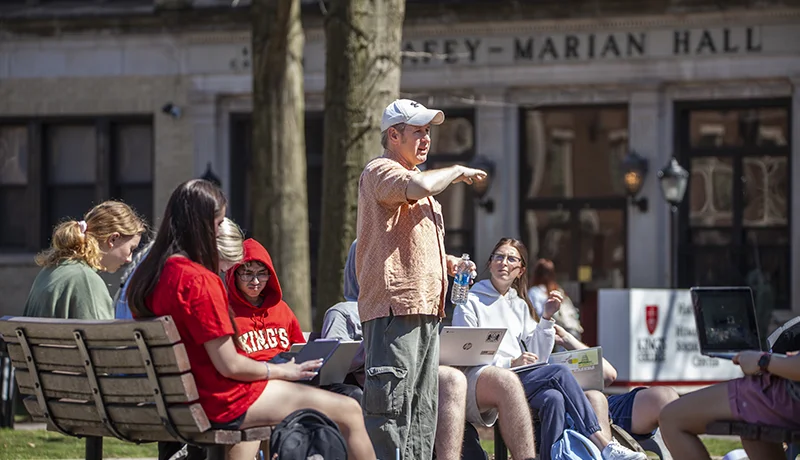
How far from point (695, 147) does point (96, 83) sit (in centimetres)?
942

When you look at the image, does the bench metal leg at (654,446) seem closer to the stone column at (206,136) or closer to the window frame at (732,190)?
the window frame at (732,190)

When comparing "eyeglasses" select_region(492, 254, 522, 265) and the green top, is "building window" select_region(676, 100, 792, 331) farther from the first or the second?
the green top

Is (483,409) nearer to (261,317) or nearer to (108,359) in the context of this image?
(261,317)

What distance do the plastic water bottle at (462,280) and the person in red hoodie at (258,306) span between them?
2.55 ft

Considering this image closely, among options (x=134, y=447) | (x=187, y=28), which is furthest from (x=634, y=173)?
(x=134, y=447)

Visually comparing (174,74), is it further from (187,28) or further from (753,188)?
(753,188)

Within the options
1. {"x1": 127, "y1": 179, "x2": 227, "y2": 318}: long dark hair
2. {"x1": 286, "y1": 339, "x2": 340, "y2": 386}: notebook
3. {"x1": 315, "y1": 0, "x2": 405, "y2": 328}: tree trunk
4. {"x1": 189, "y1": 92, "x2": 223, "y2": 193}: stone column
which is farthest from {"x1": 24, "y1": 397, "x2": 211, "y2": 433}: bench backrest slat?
{"x1": 189, "y1": 92, "x2": 223, "y2": 193}: stone column

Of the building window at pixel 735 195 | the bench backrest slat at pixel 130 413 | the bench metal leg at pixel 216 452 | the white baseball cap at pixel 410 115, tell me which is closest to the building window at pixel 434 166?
the building window at pixel 735 195

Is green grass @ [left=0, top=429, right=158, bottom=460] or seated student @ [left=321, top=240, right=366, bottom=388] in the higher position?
seated student @ [left=321, top=240, right=366, bottom=388]

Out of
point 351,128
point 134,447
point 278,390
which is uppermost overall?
point 351,128

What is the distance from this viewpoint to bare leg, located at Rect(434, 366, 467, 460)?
23.4ft

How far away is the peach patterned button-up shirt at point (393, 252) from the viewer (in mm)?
6551

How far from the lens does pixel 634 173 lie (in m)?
19.7

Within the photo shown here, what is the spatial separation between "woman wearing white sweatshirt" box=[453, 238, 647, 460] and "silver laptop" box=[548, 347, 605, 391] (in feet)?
0.65
